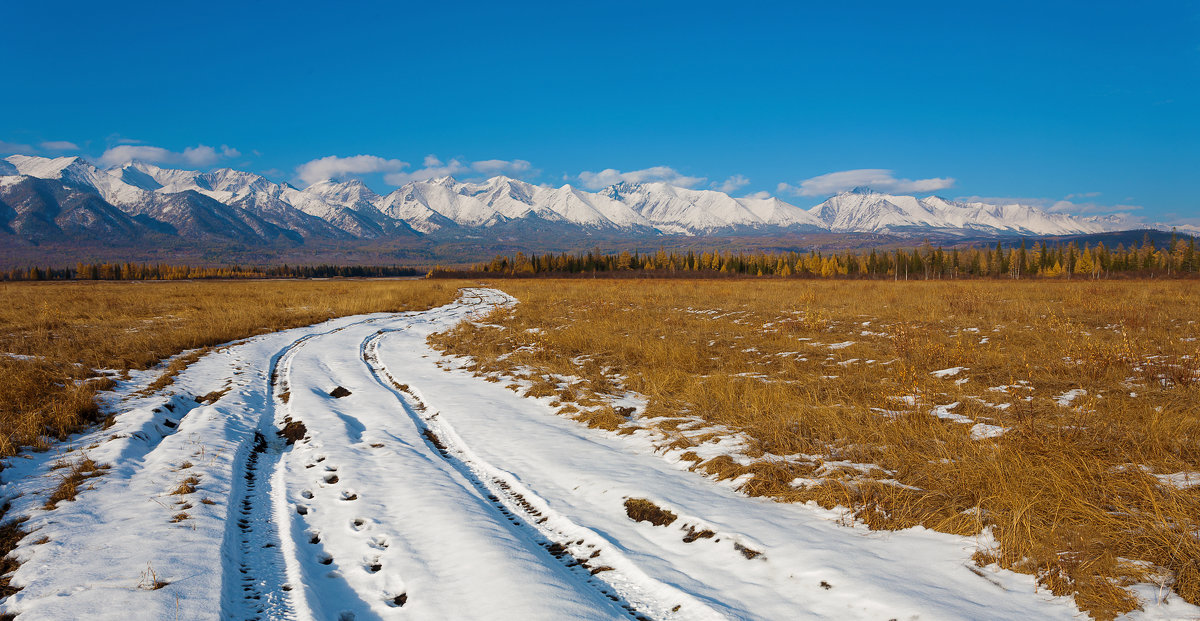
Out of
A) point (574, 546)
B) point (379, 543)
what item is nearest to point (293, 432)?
A: point (379, 543)

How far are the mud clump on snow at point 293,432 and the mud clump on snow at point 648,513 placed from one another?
5.84 metres

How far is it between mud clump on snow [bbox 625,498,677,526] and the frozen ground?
0.09 m

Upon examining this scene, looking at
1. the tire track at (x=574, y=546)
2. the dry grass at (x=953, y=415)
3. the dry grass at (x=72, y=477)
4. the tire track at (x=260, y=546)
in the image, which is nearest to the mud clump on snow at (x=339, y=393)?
the tire track at (x=260, y=546)

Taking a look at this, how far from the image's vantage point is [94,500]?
18.5ft

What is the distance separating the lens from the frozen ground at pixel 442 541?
3.83 meters

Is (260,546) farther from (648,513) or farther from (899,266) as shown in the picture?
(899,266)

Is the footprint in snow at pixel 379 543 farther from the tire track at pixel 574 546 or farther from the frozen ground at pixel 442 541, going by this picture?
the tire track at pixel 574 546

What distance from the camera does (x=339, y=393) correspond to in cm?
1135

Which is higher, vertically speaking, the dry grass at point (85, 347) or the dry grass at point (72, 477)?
the dry grass at point (85, 347)

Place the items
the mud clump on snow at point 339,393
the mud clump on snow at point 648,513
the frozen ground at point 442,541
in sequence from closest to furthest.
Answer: the frozen ground at point 442,541, the mud clump on snow at point 648,513, the mud clump on snow at point 339,393

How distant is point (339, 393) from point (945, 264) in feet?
484

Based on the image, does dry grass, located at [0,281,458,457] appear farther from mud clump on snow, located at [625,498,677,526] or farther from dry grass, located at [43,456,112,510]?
mud clump on snow, located at [625,498,677,526]

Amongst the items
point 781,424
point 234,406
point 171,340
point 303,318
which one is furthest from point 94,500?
point 303,318

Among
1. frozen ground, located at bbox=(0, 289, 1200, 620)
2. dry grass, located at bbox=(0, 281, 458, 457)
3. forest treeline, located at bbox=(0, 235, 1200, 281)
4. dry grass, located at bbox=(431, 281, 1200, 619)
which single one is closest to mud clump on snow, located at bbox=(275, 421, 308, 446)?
frozen ground, located at bbox=(0, 289, 1200, 620)
